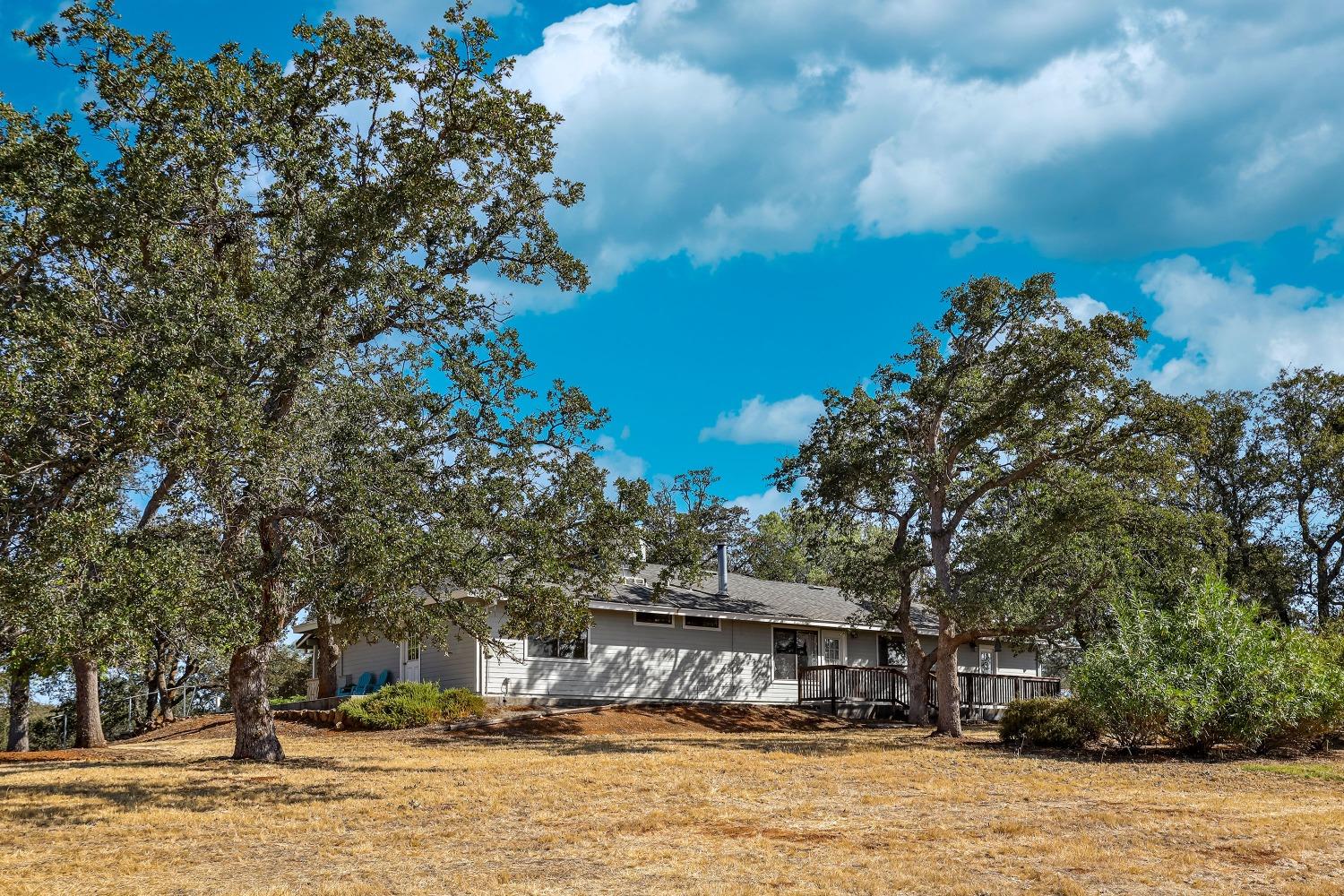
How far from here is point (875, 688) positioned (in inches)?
1219

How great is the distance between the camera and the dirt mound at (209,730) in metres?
22.0

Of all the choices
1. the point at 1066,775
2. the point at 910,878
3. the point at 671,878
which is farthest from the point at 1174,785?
the point at 671,878

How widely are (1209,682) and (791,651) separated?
17398 mm

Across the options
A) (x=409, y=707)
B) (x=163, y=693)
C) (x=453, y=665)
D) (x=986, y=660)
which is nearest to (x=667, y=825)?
(x=409, y=707)

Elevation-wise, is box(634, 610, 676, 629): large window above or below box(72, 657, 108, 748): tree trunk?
above

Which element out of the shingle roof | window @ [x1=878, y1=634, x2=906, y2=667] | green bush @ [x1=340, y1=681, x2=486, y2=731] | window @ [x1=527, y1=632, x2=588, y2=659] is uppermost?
the shingle roof

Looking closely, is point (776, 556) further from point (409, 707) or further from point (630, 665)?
point (409, 707)

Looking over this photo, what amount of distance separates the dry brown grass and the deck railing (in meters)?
13.2

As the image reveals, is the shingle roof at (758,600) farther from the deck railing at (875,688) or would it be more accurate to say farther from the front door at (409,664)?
the front door at (409,664)

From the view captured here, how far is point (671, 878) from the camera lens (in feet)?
25.7

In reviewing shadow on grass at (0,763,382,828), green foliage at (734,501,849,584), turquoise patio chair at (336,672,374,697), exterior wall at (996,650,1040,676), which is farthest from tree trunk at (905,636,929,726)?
green foliage at (734,501,849,584)

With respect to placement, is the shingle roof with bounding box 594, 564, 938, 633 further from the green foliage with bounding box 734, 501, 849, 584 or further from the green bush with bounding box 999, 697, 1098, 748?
the green foliage with bounding box 734, 501, 849, 584

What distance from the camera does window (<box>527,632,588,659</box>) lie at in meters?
26.9

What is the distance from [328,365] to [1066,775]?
1133 cm
